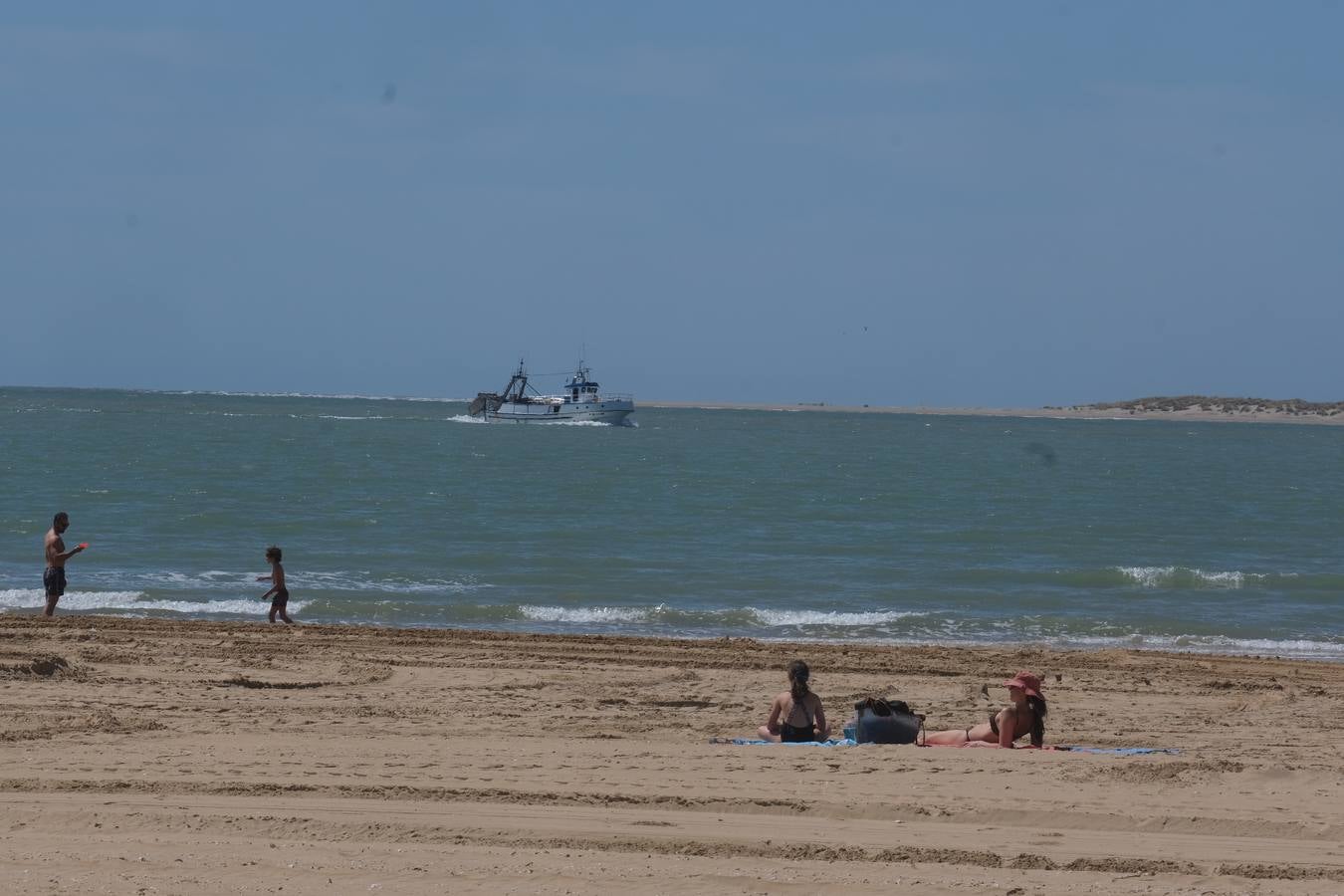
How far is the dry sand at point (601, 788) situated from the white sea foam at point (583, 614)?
558 cm

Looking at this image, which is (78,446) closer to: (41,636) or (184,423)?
(184,423)

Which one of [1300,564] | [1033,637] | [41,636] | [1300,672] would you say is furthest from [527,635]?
[1300,564]

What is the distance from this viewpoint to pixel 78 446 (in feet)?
184

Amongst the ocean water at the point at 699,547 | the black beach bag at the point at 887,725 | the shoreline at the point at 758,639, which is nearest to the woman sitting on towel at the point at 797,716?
the black beach bag at the point at 887,725

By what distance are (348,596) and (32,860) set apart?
1293cm

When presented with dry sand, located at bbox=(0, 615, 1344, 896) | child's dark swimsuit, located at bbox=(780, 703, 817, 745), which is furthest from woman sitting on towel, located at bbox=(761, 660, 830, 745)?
dry sand, located at bbox=(0, 615, 1344, 896)

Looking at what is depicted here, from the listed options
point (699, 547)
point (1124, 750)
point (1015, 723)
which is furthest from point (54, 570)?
point (699, 547)

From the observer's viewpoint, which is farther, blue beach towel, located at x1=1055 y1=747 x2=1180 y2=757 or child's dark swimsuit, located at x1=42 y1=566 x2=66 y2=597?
child's dark swimsuit, located at x1=42 y1=566 x2=66 y2=597

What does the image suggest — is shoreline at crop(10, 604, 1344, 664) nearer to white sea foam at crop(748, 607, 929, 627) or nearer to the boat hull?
white sea foam at crop(748, 607, 929, 627)

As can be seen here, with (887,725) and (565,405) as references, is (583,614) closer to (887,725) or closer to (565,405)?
(887,725)

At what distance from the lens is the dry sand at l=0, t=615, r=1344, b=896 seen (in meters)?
6.24

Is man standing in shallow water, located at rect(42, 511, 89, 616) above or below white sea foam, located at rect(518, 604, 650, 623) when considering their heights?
above

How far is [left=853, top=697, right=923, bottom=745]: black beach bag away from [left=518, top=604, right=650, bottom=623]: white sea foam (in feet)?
28.5

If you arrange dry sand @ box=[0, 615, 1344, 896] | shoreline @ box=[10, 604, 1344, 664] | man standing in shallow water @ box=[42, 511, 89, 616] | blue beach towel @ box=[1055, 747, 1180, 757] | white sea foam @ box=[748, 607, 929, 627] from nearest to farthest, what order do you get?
dry sand @ box=[0, 615, 1344, 896]
blue beach towel @ box=[1055, 747, 1180, 757]
shoreline @ box=[10, 604, 1344, 664]
man standing in shallow water @ box=[42, 511, 89, 616]
white sea foam @ box=[748, 607, 929, 627]
